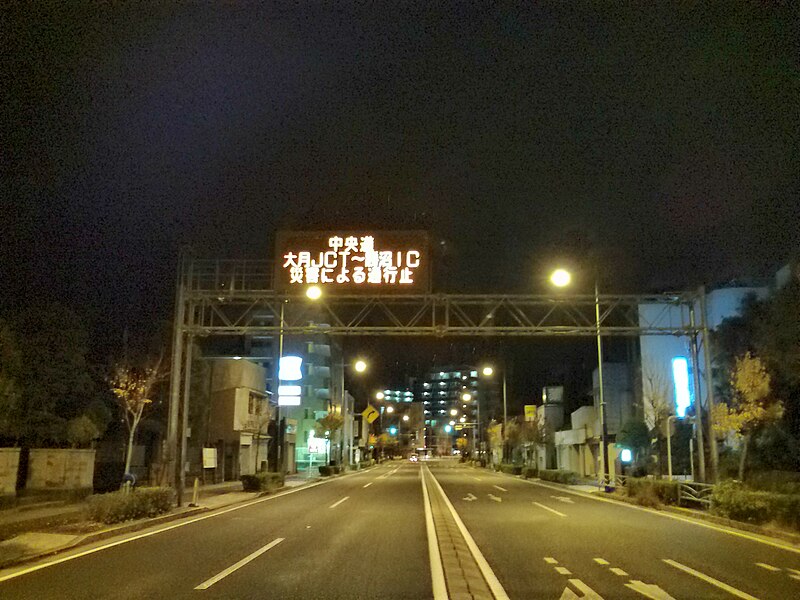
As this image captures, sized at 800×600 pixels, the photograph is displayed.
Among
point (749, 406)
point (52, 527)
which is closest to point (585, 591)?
point (52, 527)

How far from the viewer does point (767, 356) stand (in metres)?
27.9

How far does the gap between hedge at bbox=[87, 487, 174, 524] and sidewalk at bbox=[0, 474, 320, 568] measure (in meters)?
0.24

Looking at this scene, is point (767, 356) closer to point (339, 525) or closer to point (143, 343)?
point (339, 525)

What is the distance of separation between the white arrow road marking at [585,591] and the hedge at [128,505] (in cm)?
1162

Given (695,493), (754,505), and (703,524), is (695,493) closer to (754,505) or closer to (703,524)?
(703,524)

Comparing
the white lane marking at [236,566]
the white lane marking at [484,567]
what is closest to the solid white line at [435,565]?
the white lane marking at [484,567]

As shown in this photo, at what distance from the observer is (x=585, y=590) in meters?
9.59

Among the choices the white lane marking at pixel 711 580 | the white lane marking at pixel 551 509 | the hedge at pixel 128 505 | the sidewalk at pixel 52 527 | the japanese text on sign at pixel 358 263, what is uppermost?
the japanese text on sign at pixel 358 263

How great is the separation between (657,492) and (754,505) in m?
7.33

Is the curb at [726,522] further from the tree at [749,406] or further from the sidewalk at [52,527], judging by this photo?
the sidewalk at [52,527]

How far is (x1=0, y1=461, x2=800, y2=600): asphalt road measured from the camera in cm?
966

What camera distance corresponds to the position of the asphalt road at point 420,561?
31.7 feet

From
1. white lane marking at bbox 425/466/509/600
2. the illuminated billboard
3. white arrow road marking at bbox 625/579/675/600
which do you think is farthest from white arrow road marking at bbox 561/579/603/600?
the illuminated billboard

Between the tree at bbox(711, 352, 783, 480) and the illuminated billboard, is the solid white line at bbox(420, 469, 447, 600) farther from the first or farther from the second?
the tree at bbox(711, 352, 783, 480)
